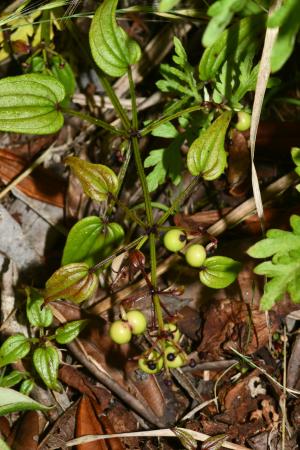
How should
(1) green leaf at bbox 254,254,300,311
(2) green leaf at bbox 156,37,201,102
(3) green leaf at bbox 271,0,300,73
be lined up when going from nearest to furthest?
(3) green leaf at bbox 271,0,300,73, (1) green leaf at bbox 254,254,300,311, (2) green leaf at bbox 156,37,201,102

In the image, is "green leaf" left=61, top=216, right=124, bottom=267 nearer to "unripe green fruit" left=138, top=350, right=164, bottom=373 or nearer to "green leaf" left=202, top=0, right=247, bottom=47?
"unripe green fruit" left=138, top=350, right=164, bottom=373

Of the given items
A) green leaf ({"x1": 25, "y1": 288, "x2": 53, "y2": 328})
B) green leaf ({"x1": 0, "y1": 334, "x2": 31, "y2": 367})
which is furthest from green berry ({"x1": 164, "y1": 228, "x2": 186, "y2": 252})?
green leaf ({"x1": 0, "y1": 334, "x2": 31, "y2": 367})

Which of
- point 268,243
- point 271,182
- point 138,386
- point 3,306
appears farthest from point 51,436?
point 271,182

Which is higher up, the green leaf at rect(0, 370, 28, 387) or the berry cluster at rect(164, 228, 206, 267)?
the berry cluster at rect(164, 228, 206, 267)

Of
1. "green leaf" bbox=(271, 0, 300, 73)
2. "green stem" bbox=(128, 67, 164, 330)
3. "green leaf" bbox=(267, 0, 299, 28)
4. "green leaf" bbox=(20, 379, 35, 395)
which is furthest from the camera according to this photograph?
"green leaf" bbox=(20, 379, 35, 395)

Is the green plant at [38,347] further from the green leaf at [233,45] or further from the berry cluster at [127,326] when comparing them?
the green leaf at [233,45]

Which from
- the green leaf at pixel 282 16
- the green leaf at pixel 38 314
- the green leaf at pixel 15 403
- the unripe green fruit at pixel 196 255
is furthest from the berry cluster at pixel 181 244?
the green leaf at pixel 282 16

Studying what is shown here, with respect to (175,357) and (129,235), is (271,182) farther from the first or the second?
(175,357)
